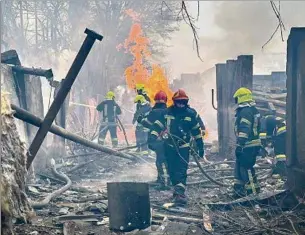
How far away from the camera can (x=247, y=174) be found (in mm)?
7117

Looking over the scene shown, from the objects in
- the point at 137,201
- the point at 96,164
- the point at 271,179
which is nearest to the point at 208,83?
the point at 96,164

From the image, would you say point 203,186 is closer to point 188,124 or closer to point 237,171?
point 237,171

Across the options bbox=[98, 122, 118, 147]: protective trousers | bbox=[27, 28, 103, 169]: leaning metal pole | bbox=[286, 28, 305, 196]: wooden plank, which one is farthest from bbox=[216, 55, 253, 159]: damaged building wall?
bbox=[27, 28, 103, 169]: leaning metal pole

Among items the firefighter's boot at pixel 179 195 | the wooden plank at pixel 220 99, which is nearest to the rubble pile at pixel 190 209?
the firefighter's boot at pixel 179 195

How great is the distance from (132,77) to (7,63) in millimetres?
15732

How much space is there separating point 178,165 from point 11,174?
13.7 ft

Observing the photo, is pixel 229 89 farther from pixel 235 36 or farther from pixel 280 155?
pixel 235 36

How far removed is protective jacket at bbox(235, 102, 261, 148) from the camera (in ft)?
22.9

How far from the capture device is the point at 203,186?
8188mm

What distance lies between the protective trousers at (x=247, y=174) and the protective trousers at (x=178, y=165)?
97cm

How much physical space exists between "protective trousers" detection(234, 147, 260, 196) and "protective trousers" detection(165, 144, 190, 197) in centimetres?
97

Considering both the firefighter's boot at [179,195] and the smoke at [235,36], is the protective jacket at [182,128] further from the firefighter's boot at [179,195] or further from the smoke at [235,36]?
the smoke at [235,36]

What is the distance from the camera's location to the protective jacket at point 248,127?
6992mm

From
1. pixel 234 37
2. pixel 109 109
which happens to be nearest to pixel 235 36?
pixel 234 37
